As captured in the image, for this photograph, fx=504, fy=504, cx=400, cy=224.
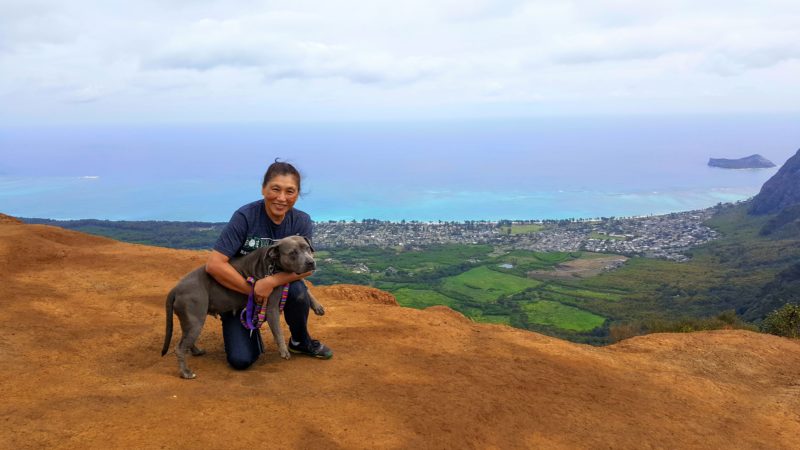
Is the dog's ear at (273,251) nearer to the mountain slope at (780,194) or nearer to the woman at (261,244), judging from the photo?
the woman at (261,244)

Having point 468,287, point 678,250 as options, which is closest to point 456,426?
point 468,287

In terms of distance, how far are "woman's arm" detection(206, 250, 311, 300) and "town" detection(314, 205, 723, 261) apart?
72190mm

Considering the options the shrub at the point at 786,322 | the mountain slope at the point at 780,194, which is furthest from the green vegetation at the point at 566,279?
the shrub at the point at 786,322

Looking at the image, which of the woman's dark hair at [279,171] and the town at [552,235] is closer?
the woman's dark hair at [279,171]

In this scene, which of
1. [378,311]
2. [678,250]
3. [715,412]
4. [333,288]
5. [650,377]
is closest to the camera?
[715,412]

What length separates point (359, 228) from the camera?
94.8 meters

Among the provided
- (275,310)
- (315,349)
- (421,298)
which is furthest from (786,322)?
(421,298)

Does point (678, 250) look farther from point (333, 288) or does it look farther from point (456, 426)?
point (456, 426)

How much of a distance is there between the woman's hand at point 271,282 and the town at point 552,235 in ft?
237

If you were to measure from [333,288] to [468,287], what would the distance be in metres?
45.8

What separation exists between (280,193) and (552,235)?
294 ft

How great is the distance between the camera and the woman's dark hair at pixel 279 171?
6.08m

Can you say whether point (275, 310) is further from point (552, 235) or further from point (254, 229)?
point (552, 235)

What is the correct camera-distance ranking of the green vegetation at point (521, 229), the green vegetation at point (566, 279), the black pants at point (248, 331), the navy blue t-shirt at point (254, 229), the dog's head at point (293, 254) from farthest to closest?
the green vegetation at point (521, 229), the green vegetation at point (566, 279), the black pants at point (248, 331), the navy blue t-shirt at point (254, 229), the dog's head at point (293, 254)
